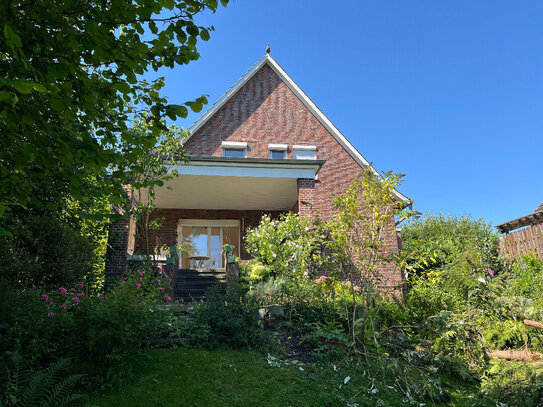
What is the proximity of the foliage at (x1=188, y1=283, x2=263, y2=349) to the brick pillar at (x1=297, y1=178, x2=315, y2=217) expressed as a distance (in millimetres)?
5588

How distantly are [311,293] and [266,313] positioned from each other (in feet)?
3.71

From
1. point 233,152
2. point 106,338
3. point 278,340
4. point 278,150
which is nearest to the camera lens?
point 106,338

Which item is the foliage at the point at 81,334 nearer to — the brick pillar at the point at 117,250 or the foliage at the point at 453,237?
the foliage at the point at 453,237

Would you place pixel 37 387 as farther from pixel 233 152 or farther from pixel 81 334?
pixel 233 152

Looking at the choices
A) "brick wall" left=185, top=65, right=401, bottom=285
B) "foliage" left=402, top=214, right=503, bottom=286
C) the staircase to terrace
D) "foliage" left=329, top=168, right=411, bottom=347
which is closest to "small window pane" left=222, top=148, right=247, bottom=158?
"brick wall" left=185, top=65, right=401, bottom=285

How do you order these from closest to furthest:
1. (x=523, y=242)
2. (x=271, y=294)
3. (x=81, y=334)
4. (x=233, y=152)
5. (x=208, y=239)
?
(x=81, y=334), (x=271, y=294), (x=523, y=242), (x=233, y=152), (x=208, y=239)

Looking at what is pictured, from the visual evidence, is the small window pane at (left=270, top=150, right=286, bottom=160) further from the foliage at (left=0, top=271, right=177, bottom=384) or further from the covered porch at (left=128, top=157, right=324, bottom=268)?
the foliage at (left=0, top=271, right=177, bottom=384)

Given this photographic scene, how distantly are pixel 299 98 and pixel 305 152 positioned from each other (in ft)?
8.49

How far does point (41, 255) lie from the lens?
281 inches

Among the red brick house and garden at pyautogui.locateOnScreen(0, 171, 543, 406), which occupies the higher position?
the red brick house

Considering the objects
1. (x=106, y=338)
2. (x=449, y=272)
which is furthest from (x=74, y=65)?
(x=449, y=272)

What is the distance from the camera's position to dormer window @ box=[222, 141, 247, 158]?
1538cm

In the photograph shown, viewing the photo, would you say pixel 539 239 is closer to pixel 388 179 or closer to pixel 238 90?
pixel 388 179

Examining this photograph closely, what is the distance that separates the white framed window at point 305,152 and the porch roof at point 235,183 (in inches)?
81.4
